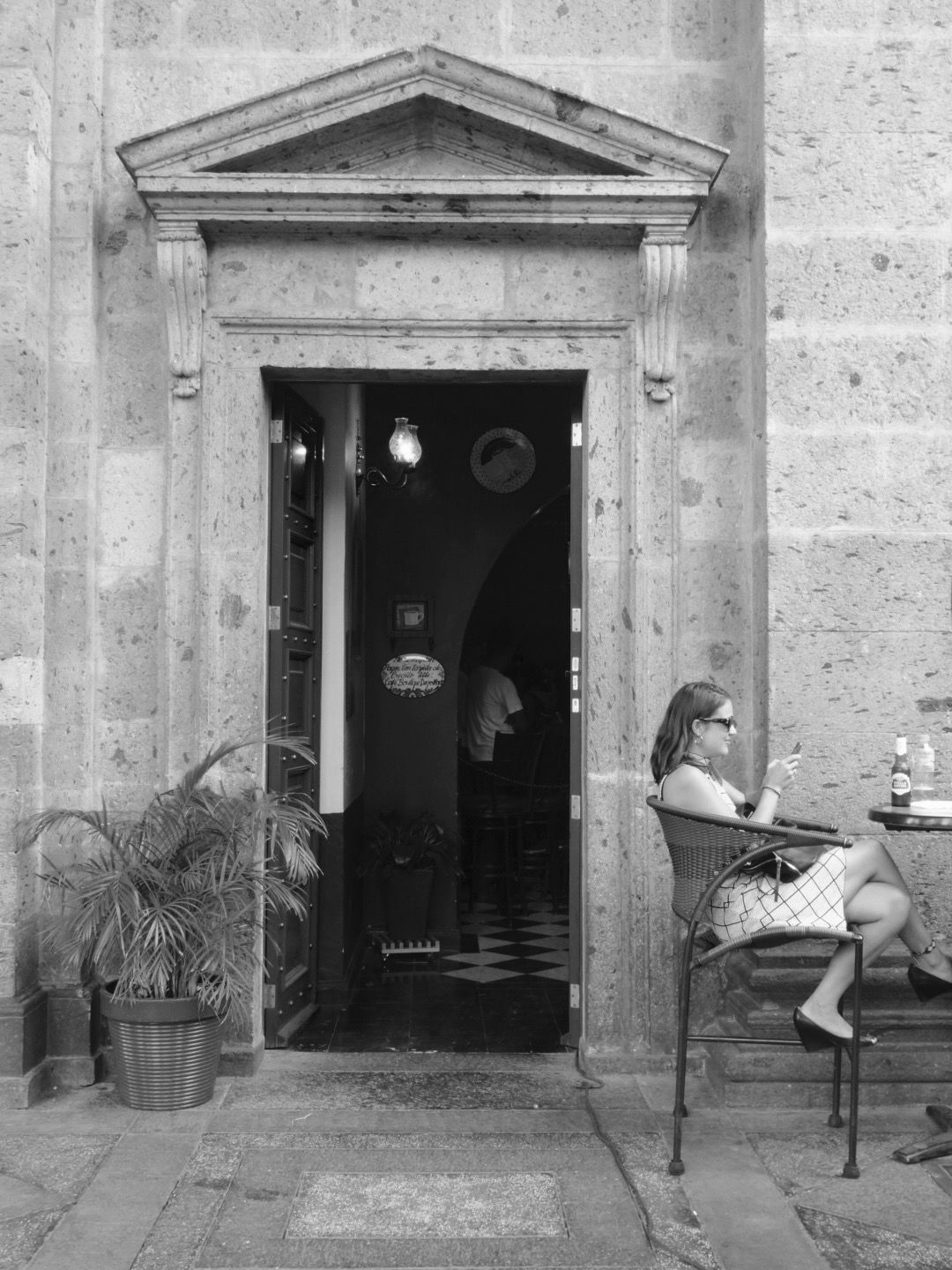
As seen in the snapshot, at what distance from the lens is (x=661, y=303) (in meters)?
4.42

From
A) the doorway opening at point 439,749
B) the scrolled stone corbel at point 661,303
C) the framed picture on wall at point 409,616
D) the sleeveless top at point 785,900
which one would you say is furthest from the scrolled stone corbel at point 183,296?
the framed picture on wall at point 409,616

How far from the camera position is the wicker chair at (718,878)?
11.0 ft

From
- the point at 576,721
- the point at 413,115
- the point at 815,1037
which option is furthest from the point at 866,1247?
the point at 413,115

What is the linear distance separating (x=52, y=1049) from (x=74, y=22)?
140 inches

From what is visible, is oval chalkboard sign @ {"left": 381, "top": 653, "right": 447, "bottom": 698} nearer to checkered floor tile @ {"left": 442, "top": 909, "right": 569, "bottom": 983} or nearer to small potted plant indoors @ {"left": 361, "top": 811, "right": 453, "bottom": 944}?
small potted plant indoors @ {"left": 361, "top": 811, "right": 453, "bottom": 944}

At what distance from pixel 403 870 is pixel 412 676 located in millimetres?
1186

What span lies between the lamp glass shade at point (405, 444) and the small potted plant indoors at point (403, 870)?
1.96m

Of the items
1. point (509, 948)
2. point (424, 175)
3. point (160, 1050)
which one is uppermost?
point (424, 175)

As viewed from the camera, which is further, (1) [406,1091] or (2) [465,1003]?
(2) [465,1003]

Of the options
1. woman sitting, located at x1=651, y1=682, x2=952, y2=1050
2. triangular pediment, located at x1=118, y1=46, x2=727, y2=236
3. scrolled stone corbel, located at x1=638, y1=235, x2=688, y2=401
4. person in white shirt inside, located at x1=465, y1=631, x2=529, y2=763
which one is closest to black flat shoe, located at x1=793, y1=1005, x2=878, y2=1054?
woman sitting, located at x1=651, y1=682, x2=952, y2=1050

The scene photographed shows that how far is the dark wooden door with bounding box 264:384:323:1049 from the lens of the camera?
464 centimetres

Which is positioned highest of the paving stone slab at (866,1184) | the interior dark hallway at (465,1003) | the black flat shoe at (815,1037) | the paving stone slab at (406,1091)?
the black flat shoe at (815,1037)

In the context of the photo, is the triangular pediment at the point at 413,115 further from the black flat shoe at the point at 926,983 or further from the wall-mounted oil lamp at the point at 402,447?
the black flat shoe at the point at 926,983

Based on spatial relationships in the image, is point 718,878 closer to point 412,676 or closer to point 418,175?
point 418,175
